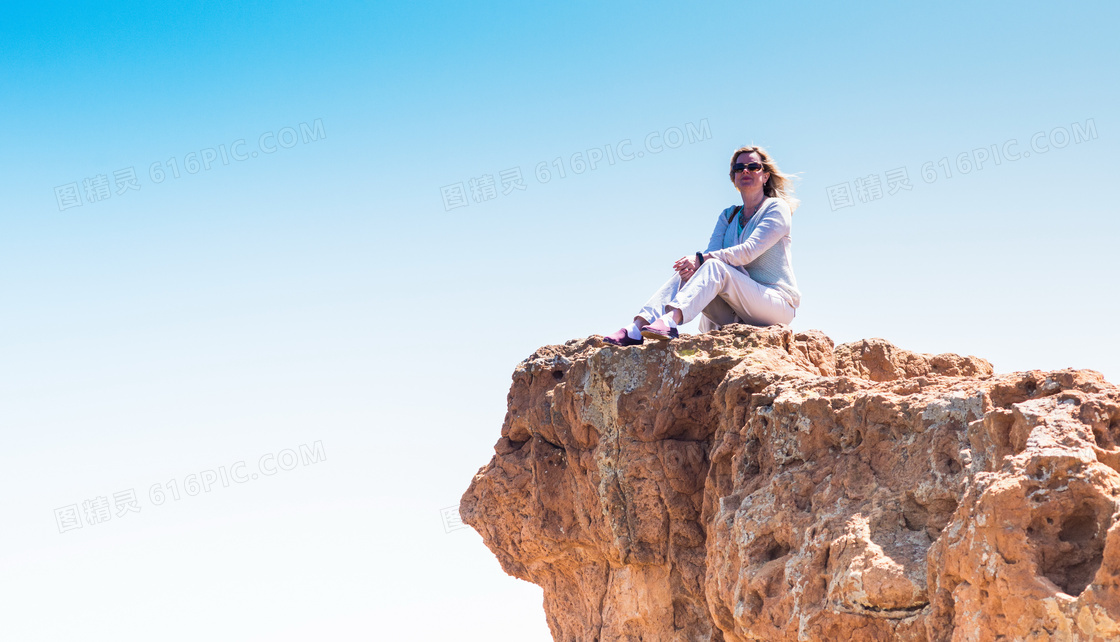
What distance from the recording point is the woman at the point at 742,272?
25.5 ft

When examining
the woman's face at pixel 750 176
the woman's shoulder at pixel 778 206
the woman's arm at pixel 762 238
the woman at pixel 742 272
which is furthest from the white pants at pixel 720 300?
the woman's face at pixel 750 176

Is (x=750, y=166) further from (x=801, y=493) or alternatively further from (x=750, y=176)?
(x=801, y=493)

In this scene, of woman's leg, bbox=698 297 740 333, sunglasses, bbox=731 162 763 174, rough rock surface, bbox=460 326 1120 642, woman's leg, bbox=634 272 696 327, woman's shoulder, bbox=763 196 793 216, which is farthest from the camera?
sunglasses, bbox=731 162 763 174

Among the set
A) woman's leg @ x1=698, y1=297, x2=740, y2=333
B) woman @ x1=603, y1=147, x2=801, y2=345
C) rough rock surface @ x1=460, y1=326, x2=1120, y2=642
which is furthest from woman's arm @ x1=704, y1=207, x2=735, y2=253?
rough rock surface @ x1=460, y1=326, x2=1120, y2=642

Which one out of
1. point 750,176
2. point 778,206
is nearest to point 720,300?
point 778,206

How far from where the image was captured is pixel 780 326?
7.72m

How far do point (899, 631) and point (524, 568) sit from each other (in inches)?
156

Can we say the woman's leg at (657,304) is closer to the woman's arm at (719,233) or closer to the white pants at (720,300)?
the white pants at (720,300)

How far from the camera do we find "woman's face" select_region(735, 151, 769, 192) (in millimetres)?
8750

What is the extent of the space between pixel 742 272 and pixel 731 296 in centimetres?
24

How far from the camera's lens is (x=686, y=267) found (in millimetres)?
7992

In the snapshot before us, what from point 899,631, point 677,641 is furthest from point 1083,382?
point 677,641

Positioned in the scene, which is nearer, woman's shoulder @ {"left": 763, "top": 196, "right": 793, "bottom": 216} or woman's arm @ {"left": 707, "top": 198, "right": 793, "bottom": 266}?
woman's arm @ {"left": 707, "top": 198, "right": 793, "bottom": 266}

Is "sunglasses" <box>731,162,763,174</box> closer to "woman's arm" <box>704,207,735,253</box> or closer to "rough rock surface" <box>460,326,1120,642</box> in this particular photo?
"woman's arm" <box>704,207,735,253</box>
